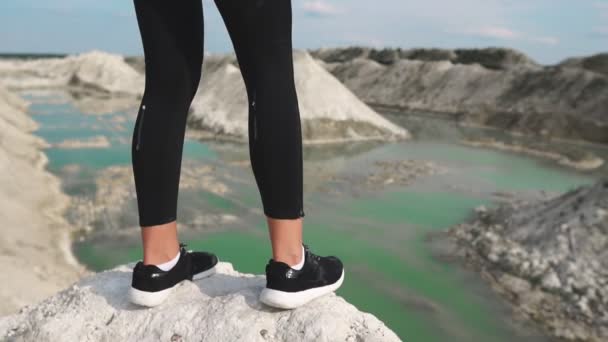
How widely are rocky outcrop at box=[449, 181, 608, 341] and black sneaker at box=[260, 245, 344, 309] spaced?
16.8ft

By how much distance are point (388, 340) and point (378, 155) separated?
15218 mm

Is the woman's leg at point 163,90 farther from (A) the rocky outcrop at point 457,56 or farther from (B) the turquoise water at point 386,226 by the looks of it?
(A) the rocky outcrop at point 457,56

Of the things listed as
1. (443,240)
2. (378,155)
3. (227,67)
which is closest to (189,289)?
(443,240)

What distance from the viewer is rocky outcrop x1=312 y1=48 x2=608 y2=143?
923 inches

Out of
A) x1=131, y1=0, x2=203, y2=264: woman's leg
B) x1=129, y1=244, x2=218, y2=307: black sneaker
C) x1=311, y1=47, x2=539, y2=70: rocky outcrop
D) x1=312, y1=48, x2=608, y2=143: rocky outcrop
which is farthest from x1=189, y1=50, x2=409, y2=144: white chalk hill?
x1=311, y1=47, x2=539, y2=70: rocky outcrop

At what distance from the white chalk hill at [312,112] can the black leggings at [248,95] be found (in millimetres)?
16444

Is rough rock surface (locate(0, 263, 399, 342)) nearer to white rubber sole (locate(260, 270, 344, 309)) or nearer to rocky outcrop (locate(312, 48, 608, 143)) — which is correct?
white rubber sole (locate(260, 270, 344, 309))

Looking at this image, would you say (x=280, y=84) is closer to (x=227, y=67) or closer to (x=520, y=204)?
(x=520, y=204)

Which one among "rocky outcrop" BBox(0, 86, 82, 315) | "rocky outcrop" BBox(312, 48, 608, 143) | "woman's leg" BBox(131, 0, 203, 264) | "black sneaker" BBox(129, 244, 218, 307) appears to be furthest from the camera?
"rocky outcrop" BBox(312, 48, 608, 143)

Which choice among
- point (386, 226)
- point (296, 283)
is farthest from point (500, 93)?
point (296, 283)

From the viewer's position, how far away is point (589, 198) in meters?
7.93

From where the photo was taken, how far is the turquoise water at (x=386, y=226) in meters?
6.23

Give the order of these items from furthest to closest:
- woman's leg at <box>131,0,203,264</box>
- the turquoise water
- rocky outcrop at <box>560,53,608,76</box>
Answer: rocky outcrop at <box>560,53,608,76</box>, the turquoise water, woman's leg at <box>131,0,203,264</box>

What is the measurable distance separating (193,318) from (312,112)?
18.1 metres
